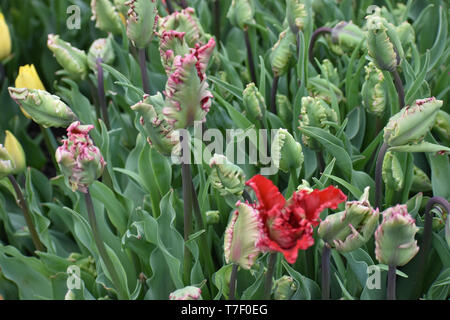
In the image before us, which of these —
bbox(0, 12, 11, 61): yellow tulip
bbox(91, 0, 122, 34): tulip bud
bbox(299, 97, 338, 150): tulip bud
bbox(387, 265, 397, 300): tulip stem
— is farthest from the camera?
bbox(0, 12, 11, 61): yellow tulip

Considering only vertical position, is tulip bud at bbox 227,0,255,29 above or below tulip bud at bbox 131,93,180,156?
above

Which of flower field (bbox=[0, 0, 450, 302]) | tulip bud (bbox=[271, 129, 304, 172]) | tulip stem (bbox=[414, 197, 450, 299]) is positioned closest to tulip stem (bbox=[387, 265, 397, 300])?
flower field (bbox=[0, 0, 450, 302])

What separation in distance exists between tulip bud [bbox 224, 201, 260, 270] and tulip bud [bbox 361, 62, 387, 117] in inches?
17.4

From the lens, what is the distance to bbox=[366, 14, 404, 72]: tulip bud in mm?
857

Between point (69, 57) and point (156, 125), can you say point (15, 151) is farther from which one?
point (156, 125)

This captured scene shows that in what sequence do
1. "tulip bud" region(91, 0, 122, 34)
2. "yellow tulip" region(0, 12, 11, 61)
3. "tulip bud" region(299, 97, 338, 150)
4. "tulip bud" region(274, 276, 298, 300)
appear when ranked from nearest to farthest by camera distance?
"tulip bud" region(274, 276, 298, 300)
"tulip bud" region(299, 97, 338, 150)
"tulip bud" region(91, 0, 122, 34)
"yellow tulip" region(0, 12, 11, 61)

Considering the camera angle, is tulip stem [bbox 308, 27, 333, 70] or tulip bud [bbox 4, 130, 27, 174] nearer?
tulip bud [bbox 4, 130, 27, 174]

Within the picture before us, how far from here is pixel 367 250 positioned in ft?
3.25

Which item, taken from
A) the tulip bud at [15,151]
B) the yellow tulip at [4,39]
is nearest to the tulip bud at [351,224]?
the tulip bud at [15,151]

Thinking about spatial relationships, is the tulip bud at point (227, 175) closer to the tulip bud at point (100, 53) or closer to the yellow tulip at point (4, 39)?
the tulip bud at point (100, 53)

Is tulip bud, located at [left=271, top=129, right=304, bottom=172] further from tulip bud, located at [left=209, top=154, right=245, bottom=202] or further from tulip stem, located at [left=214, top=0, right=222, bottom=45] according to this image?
tulip stem, located at [left=214, top=0, right=222, bottom=45]

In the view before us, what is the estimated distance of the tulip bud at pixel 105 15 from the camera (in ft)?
3.88

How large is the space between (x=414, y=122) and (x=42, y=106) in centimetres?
53

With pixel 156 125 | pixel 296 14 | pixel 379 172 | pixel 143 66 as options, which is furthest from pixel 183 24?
pixel 379 172
